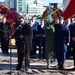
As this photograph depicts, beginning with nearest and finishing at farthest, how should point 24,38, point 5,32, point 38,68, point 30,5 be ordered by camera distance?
point 24,38
point 38,68
point 5,32
point 30,5

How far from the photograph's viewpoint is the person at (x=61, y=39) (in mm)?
12789

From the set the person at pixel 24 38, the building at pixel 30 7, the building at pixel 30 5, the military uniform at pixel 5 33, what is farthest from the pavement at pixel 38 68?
the building at pixel 30 5

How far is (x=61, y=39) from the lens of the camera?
12969mm

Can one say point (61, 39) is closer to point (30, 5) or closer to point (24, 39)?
point (24, 39)

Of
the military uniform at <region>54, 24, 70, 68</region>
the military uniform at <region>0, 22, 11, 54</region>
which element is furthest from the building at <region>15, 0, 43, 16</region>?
the military uniform at <region>54, 24, 70, 68</region>

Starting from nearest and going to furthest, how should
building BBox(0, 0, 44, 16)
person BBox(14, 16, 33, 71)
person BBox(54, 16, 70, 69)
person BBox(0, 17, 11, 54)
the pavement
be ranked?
person BBox(14, 16, 33, 71) → the pavement → person BBox(54, 16, 70, 69) → person BBox(0, 17, 11, 54) → building BBox(0, 0, 44, 16)

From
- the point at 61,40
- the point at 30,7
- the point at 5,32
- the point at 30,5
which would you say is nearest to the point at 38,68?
the point at 61,40

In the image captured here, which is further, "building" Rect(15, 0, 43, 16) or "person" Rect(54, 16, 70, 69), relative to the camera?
"building" Rect(15, 0, 43, 16)

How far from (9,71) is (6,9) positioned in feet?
27.5

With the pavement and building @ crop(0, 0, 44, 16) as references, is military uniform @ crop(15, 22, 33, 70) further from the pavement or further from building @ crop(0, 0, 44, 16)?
building @ crop(0, 0, 44, 16)

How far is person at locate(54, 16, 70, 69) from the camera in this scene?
1279cm

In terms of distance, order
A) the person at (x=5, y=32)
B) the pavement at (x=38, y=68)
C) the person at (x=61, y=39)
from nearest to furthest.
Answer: the pavement at (x=38, y=68)
the person at (x=61, y=39)
the person at (x=5, y=32)

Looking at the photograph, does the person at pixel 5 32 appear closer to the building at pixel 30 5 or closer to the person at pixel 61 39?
the person at pixel 61 39

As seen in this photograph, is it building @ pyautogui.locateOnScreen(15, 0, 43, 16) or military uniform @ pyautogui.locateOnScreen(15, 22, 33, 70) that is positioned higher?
building @ pyautogui.locateOnScreen(15, 0, 43, 16)
